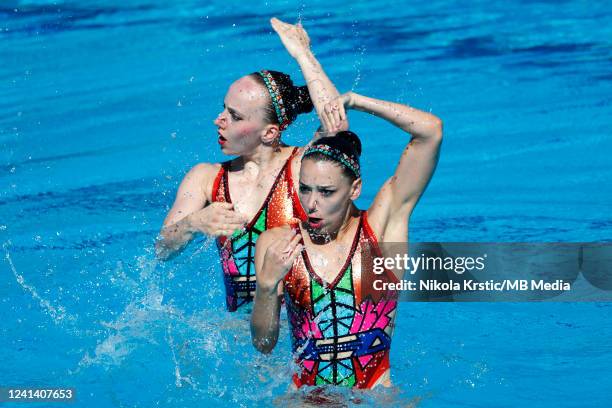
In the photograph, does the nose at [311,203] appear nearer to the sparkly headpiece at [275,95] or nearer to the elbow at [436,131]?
the elbow at [436,131]

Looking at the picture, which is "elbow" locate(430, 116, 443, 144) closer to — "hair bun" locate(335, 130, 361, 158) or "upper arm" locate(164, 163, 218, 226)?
"hair bun" locate(335, 130, 361, 158)

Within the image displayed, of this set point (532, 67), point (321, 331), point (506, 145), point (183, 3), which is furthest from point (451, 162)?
point (183, 3)

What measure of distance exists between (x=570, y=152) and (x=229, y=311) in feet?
13.7

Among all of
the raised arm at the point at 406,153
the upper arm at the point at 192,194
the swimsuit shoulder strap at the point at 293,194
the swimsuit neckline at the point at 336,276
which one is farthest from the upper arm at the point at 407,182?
the upper arm at the point at 192,194

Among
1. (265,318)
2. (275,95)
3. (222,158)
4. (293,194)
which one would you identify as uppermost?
(222,158)

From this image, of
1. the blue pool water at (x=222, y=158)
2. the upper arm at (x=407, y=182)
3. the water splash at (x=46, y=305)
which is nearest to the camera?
the upper arm at (x=407, y=182)

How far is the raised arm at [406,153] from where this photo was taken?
14.6 ft

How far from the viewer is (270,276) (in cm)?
425

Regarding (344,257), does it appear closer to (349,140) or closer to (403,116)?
(349,140)

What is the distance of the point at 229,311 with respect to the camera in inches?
233

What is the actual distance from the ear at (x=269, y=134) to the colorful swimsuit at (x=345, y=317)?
912 millimetres

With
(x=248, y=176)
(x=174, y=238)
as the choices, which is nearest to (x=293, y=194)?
(x=248, y=176)

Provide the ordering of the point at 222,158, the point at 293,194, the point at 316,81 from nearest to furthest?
the point at 316,81
the point at 293,194
the point at 222,158

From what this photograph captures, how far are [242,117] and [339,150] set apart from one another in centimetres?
99
